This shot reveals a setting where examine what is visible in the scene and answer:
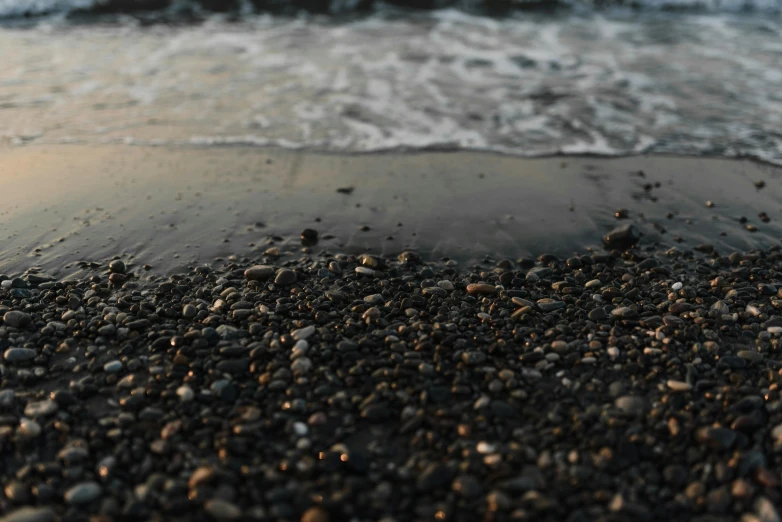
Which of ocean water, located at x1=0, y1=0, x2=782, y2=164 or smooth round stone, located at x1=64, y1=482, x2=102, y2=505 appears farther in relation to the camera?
ocean water, located at x1=0, y1=0, x2=782, y2=164

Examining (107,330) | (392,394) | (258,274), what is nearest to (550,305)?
(392,394)

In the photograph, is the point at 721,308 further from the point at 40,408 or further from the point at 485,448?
the point at 40,408

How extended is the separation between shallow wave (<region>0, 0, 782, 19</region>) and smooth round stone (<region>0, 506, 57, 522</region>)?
49.7 feet

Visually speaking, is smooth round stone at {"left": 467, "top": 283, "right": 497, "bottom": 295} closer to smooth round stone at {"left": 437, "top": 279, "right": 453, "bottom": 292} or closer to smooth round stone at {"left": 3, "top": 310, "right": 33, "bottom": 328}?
smooth round stone at {"left": 437, "top": 279, "right": 453, "bottom": 292}

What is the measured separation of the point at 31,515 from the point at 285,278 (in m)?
2.45

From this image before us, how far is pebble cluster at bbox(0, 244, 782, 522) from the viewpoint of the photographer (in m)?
2.86

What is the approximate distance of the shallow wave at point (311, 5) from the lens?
1585 centimetres

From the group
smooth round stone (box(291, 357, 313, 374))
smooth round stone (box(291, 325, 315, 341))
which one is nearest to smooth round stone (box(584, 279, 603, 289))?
smooth round stone (box(291, 325, 315, 341))

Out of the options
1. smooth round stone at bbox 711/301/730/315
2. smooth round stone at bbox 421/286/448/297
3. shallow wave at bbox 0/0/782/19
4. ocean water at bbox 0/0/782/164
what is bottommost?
smooth round stone at bbox 421/286/448/297

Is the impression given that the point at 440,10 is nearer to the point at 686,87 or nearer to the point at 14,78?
the point at 686,87

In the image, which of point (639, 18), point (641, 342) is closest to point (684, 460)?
point (641, 342)

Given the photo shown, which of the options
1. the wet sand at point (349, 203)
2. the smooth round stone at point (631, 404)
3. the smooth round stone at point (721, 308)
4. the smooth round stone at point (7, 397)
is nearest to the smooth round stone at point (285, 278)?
the wet sand at point (349, 203)

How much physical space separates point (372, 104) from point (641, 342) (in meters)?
6.13

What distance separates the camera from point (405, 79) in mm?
10070
